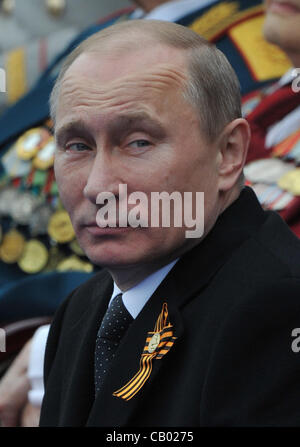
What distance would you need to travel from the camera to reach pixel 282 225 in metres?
1.06

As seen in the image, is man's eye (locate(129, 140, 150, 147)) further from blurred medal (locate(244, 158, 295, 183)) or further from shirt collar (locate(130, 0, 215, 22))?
shirt collar (locate(130, 0, 215, 22))

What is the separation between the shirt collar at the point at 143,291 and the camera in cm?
102

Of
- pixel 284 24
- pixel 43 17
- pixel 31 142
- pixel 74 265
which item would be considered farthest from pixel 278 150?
pixel 43 17

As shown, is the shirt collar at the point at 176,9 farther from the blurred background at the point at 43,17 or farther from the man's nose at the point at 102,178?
the man's nose at the point at 102,178

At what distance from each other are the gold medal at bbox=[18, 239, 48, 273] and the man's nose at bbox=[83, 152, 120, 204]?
124cm

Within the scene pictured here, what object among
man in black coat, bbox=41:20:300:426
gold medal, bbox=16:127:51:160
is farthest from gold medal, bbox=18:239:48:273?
man in black coat, bbox=41:20:300:426

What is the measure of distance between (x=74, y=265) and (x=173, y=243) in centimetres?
116

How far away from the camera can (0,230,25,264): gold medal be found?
87.4 inches

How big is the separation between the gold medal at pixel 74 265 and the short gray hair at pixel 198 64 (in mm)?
1087

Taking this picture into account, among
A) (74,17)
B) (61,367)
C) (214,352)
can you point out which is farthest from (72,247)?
(74,17)

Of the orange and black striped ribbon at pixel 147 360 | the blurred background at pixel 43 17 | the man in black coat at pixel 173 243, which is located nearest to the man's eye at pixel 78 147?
the man in black coat at pixel 173 243

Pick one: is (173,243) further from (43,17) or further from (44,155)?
(43,17)

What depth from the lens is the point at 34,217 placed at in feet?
7.27
